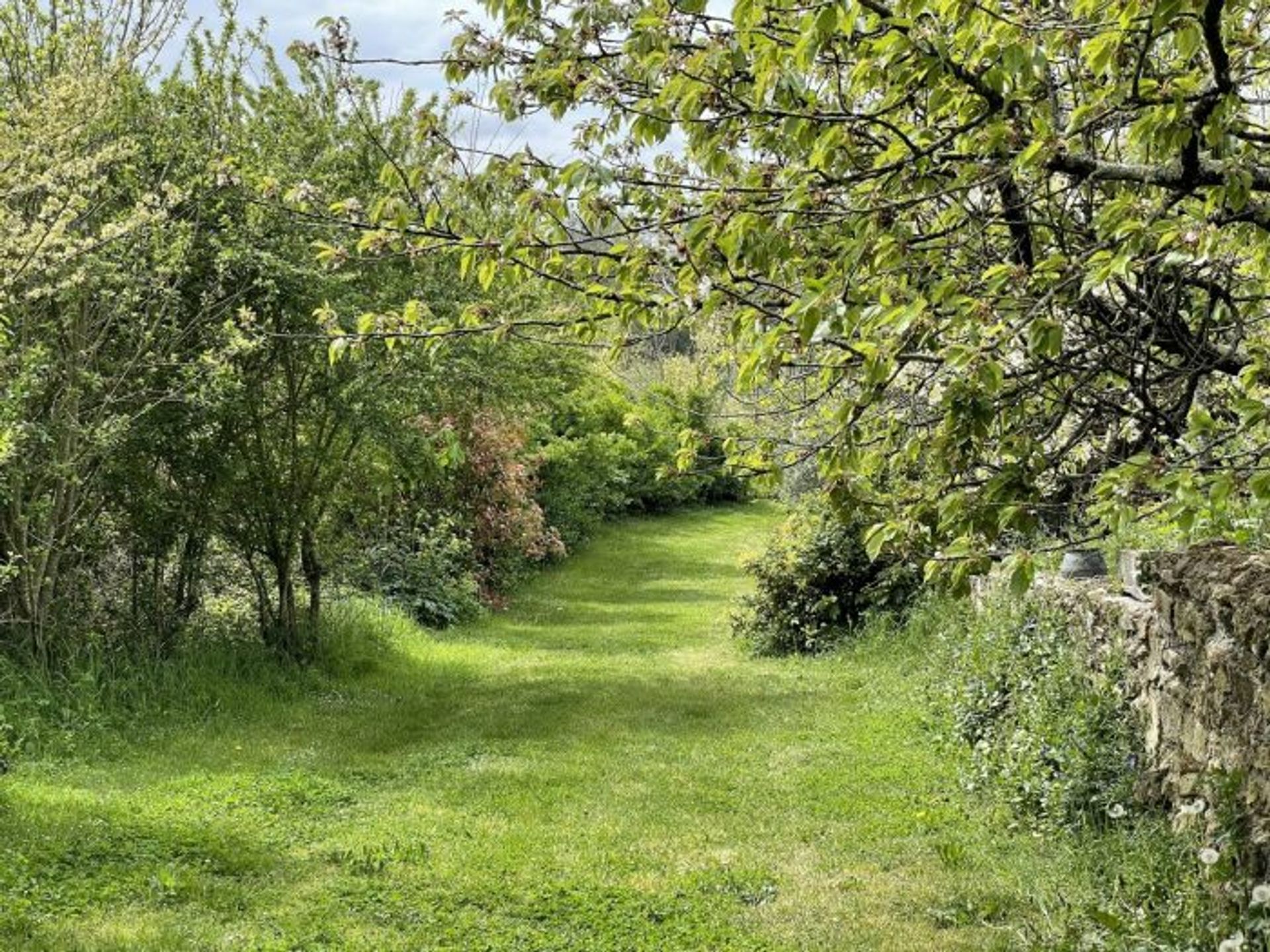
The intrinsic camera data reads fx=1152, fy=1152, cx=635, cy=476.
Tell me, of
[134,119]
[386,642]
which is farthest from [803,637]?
[134,119]

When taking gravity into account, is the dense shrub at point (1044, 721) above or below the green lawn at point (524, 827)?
above

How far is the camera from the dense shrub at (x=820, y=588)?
12.9 metres

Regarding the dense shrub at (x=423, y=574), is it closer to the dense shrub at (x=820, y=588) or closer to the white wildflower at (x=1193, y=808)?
the dense shrub at (x=820, y=588)

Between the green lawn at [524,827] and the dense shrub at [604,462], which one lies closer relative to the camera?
the green lawn at [524,827]

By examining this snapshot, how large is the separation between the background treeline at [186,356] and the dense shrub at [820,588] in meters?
3.22

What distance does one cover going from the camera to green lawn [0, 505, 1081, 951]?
5066mm

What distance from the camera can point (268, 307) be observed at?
988 centimetres

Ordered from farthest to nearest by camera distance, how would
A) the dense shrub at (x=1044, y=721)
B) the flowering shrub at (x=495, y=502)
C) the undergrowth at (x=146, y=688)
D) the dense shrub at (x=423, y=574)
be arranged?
the flowering shrub at (x=495, y=502) < the dense shrub at (x=423, y=574) < the undergrowth at (x=146, y=688) < the dense shrub at (x=1044, y=721)

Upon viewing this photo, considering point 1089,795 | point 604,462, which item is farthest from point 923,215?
point 604,462

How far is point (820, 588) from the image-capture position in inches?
521

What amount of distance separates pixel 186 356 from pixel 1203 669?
316 inches

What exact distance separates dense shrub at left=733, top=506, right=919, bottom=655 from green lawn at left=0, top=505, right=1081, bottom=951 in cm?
144

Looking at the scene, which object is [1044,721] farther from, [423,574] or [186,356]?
[423,574]

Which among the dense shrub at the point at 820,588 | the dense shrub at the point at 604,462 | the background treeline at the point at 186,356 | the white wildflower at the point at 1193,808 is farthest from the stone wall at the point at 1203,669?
the dense shrub at the point at 604,462
